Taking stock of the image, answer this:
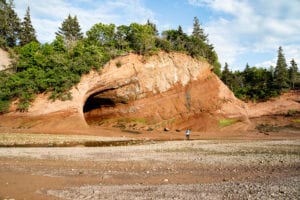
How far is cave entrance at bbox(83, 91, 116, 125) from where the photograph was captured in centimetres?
4106

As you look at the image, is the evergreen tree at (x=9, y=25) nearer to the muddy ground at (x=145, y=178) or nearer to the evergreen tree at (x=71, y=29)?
the evergreen tree at (x=71, y=29)

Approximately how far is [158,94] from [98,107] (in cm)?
1029

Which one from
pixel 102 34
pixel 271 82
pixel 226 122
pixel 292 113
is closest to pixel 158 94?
pixel 226 122

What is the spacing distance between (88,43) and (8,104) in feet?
48.9

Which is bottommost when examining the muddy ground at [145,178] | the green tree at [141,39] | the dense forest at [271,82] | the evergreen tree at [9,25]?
the muddy ground at [145,178]

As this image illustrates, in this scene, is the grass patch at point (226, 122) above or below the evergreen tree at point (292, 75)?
below

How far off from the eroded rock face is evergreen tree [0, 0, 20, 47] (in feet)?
66.3

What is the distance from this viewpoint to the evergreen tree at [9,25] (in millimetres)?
46938

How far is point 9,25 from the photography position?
48031mm

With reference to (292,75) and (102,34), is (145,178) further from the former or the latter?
(292,75)

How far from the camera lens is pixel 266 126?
4209 centimetres

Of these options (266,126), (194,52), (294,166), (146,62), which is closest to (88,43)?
(146,62)

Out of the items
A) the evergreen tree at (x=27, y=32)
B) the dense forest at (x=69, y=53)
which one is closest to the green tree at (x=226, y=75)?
the dense forest at (x=69, y=53)

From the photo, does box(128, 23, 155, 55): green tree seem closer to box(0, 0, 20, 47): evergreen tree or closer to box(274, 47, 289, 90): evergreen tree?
box(0, 0, 20, 47): evergreen tree
